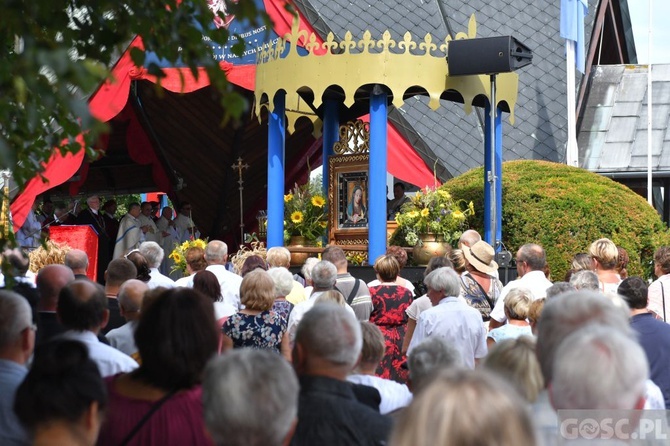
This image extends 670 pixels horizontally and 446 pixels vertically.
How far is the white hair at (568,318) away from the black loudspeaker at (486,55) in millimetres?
9508

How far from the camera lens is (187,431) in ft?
13.8

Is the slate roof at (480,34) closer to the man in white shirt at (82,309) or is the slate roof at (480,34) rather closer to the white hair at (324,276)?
the white hair at (324,276)

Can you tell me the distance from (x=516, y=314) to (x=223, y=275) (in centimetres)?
371

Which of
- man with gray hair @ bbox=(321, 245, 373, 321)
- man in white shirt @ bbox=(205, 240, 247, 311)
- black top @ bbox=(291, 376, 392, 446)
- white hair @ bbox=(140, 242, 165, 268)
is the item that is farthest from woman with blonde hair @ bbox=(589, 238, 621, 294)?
black top @ bbox=(291, 376, 392, 446)

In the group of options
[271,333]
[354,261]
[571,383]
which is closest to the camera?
[571,383]

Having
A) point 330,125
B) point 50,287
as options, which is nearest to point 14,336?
point 50,287


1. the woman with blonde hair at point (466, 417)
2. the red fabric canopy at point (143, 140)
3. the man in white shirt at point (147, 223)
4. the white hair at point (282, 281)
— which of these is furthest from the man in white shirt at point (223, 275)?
the man in white shirt at point (147, 223)

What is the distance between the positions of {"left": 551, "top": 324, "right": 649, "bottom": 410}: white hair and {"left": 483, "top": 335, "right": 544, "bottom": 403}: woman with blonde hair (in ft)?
3.15

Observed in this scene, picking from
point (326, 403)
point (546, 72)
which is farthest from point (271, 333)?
point (546, 72)

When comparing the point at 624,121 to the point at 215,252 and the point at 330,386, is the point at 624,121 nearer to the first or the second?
the point at 215,252

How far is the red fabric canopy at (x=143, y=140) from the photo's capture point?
17.4m

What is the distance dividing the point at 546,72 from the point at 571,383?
2245 cm

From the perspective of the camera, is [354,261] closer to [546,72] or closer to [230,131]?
[230,131]

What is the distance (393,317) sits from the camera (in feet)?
31.2
